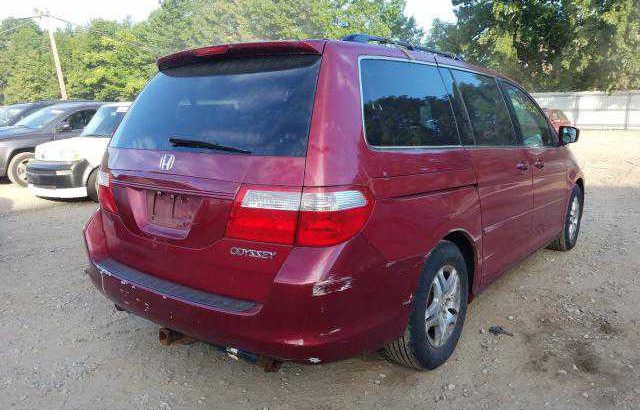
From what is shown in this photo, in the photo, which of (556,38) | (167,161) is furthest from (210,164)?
(556,38)

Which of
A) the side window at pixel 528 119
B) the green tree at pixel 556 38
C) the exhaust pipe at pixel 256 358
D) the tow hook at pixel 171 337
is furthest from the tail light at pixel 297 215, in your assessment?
the green tree at pixel 556 38

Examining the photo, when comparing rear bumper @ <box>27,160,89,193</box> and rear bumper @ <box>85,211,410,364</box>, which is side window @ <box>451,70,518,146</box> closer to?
rear bumper @ <box>85,211,410,364</box>

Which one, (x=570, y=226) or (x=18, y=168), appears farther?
(x=18, y=168)

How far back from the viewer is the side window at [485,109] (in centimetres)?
338

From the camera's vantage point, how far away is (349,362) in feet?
10.2

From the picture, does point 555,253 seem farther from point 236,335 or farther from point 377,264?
point 236,335

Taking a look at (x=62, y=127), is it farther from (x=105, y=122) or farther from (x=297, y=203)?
(x=297, y=203)

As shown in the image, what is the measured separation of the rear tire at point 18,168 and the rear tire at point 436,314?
9775 mm

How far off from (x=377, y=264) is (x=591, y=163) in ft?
43.1

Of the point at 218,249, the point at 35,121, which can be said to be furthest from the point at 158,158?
the point at 35,121

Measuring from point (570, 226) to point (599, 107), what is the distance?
2920 centimetres

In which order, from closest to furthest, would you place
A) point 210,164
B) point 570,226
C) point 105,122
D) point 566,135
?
point 210,164 < point 566,135 < point 570,226 < point 105,122

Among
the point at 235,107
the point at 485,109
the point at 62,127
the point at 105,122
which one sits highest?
the point at 235,107

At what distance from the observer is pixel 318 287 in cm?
211
